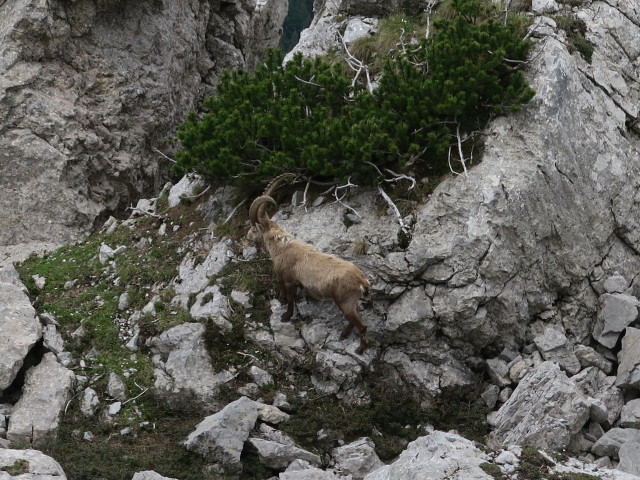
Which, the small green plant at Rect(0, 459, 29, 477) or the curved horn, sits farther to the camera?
the curved horn

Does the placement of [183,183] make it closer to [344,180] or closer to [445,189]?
[344,180]

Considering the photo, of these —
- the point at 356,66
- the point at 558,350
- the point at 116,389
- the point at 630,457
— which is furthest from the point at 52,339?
the point at 630,457

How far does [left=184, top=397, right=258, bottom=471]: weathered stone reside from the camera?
33.2ft

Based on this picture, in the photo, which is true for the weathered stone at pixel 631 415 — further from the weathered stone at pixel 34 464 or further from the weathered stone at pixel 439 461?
the weathered stone at pixel 34 464

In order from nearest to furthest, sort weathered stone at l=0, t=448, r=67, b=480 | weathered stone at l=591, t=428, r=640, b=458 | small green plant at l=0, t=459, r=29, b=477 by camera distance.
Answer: small green plant at l=0, t=459, r=29, b=477, weathered stone at l=0, t=448, r=67, b=480, weathered stone at l=591, t=428, r=640, b=458

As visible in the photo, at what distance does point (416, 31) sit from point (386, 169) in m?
4.70

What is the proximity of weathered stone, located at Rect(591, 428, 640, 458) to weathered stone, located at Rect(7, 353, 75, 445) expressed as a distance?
25.2 feet

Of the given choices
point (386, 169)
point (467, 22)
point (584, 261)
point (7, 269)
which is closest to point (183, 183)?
point (7, 269)

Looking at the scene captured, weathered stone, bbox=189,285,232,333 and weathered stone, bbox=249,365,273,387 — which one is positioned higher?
weathered stone, bbox=189,285,232,333

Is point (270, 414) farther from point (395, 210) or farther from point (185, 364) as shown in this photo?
point (395, 210)

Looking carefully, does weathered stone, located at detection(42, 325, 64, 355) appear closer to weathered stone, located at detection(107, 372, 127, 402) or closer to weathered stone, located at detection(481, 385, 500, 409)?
weathered stone, located at detection(107, 372, 127, 402)

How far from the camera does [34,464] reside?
8641 mm

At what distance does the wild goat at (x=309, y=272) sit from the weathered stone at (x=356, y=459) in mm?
1587

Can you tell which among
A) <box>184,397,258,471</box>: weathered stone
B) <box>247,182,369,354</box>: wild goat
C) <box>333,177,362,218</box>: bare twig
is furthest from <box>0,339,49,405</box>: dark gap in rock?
<box>333,177,362,218</box>: bare twig
